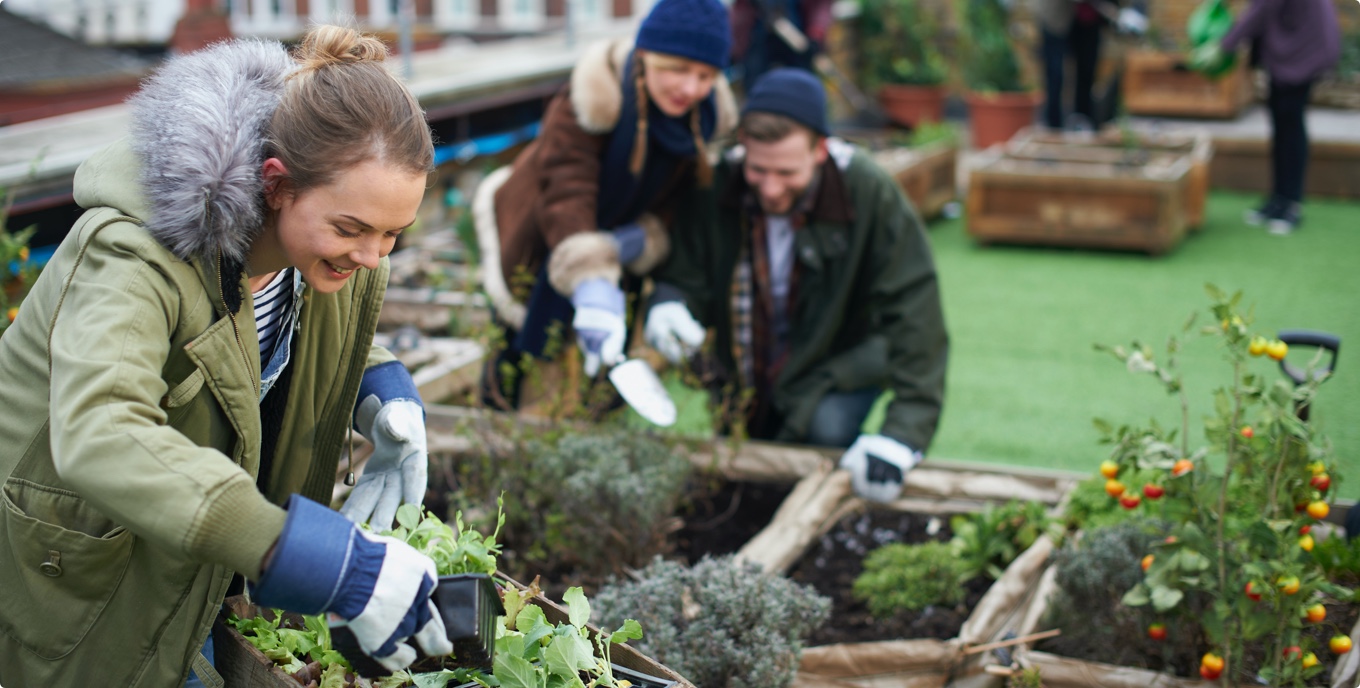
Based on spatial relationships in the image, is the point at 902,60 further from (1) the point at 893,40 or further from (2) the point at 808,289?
(2) the point at 808,289

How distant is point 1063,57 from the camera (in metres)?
8.08

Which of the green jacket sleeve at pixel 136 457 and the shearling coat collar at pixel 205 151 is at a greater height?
the shearling coat collar at pixel 205 151

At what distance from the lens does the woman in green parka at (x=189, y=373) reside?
1.32 metres

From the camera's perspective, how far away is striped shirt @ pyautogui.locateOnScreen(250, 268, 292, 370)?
1.75 m

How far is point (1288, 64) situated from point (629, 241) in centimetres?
492

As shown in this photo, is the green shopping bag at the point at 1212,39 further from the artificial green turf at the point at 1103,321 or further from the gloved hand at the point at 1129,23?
the artificial green turf at the point at 1103,321

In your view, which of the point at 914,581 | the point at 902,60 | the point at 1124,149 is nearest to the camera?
the point at 914,581

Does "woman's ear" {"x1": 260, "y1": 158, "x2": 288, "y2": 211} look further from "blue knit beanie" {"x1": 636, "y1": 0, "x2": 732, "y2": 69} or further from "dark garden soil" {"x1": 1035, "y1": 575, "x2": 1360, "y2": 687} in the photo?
"dark garden soil" {"x1": 1035, "y1": 575, "x2": 1360, "y2": 687}

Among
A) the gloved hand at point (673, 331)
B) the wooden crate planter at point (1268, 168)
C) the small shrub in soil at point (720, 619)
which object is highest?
the gloved hand at point (673, 331)

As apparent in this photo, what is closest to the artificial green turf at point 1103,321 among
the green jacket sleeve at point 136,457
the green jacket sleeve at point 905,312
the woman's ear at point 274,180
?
the green jacket sleeve at point 905,312

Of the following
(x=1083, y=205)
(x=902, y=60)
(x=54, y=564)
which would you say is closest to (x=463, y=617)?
(x=54, y=564)

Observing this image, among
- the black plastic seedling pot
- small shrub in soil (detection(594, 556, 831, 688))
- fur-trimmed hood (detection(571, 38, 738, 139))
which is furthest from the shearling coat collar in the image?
fur-trimmed hood (detection(571, 38, 738, 139))

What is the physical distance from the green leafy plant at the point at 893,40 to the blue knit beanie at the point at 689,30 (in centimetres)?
714

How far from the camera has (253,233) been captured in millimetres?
1561
